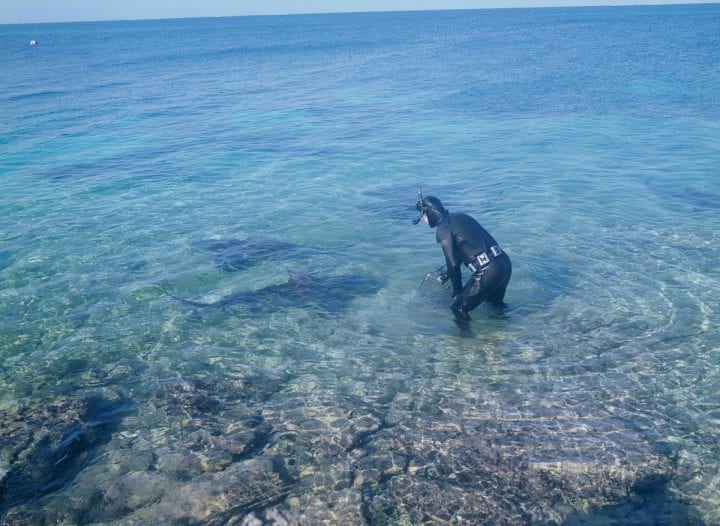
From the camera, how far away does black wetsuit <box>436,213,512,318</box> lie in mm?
9648

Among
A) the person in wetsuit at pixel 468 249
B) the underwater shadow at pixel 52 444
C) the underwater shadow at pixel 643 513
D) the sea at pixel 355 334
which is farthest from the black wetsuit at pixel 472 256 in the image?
the underwater shadow at pixel 52 444

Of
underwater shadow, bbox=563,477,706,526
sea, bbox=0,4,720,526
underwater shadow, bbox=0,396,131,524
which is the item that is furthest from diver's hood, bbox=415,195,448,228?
underwater shadow, bbox=0,396,131,524

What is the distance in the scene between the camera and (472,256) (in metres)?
9.70

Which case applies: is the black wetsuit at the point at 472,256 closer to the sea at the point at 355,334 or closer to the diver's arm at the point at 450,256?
the diver's arm at the point at 450,256

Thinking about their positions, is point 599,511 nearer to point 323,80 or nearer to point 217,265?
point 217,265

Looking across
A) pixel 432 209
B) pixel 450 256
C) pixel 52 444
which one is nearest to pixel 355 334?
pixel 450 256

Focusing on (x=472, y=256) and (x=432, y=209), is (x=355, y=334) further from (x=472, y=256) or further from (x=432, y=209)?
(x=432, y=209)

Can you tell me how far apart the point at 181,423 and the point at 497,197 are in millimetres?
13438

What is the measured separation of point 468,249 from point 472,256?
0.14 m

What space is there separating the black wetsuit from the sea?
745mm

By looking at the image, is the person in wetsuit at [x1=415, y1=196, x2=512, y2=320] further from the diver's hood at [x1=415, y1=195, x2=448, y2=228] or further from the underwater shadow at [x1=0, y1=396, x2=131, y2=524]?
the underwater shadow at [x1=0, y1=396, x2=131, y2=524]

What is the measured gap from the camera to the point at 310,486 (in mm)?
6555

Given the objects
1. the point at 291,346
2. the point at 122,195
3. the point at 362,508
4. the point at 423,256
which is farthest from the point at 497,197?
the point at 362,508

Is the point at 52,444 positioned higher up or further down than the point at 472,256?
further down
